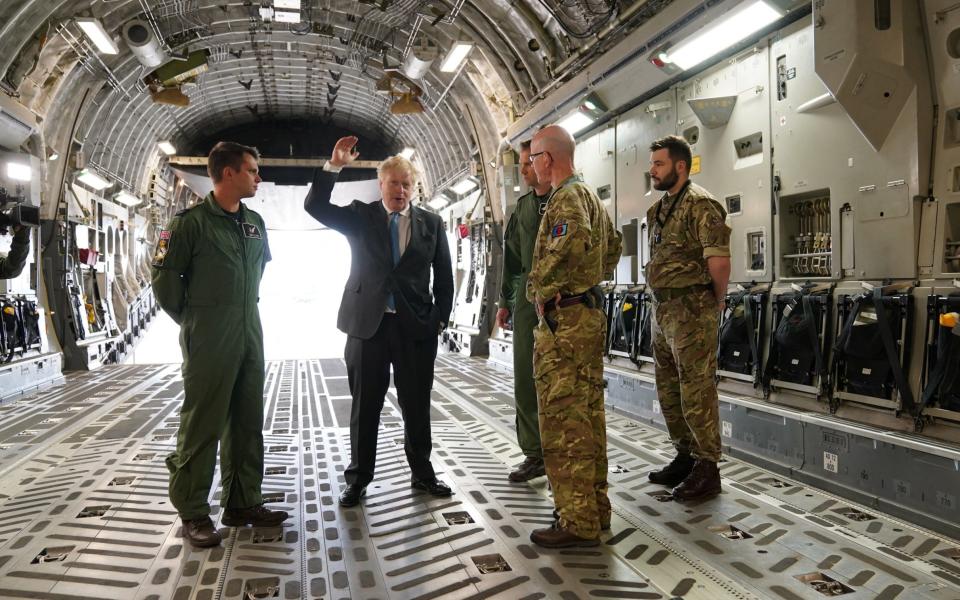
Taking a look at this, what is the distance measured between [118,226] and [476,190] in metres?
8.04

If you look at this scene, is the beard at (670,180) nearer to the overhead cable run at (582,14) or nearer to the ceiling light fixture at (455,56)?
the overhead cable run at (582,14)

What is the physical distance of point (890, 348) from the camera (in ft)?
12.4

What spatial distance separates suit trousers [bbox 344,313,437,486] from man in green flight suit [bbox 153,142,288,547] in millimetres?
570

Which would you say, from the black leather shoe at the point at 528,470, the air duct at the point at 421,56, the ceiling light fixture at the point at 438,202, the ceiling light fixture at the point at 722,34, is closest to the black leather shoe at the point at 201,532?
the black leather shoe at the point at 528,470

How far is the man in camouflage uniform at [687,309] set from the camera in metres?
3.76

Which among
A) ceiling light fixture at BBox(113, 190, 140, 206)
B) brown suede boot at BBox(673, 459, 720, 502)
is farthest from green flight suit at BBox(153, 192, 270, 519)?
ceiling light fixture at BBox(113, 190, 140, 206)

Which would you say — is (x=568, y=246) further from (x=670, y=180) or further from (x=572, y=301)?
(x=670, y=180)

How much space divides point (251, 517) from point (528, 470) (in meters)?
1.78

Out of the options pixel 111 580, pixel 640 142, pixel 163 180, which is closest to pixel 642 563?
pixel 111 580

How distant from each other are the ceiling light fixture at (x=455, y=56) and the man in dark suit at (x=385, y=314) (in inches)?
251

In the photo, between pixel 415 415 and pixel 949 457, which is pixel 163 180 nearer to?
pixel 415 415

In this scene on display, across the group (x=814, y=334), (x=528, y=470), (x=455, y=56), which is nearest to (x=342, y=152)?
(x=528, y=470)

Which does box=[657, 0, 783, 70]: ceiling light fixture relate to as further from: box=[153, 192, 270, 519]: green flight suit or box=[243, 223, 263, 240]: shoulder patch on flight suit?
box=[153, 192, 270, 519]: green flight suit

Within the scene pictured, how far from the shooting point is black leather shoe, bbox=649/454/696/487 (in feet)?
13.5
